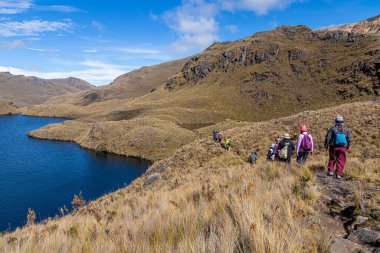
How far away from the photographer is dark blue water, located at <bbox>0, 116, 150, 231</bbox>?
4084 centimetres

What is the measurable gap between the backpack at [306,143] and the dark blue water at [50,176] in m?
27.5

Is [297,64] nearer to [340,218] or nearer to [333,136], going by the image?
[333,136]

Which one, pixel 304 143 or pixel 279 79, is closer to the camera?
pixel 304 143

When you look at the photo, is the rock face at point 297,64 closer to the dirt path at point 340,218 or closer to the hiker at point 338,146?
the hiker at point 338,146

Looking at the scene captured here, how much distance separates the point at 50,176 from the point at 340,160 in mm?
55642

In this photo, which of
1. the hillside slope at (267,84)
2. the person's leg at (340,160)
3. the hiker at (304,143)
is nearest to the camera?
the person's leg at (340,160)

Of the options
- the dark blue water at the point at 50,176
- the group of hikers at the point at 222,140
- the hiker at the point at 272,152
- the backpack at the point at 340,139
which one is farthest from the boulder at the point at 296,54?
the backpack at the point at 340,139

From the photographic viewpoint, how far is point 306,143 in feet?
45.9

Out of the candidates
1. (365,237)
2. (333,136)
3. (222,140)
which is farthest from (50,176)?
(365,237)

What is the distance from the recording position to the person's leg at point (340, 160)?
10400 millimetres

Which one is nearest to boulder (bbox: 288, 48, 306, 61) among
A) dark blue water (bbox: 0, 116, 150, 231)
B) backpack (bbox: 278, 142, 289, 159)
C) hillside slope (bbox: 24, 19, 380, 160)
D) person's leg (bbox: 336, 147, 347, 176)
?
hillside slope (bbox: 24, 19, 380, 160)

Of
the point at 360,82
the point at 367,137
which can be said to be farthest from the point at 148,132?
the point at 360,82

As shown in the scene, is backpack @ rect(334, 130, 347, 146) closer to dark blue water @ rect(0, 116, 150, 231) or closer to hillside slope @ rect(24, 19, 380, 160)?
dark blue water @ rect(0, 116, 150, 231)

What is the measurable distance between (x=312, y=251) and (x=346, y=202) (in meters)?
3.51
